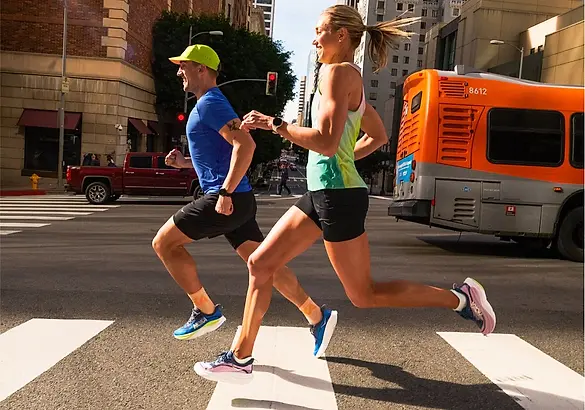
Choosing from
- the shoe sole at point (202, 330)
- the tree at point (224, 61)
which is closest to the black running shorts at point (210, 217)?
the shoe sole at point (202, 330)

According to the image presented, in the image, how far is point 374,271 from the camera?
7.69 metres

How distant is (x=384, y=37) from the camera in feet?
11.1

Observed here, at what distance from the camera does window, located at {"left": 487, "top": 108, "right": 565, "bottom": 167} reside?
9.55 meters

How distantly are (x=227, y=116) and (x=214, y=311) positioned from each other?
4.43 feet

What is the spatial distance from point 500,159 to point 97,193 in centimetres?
1392

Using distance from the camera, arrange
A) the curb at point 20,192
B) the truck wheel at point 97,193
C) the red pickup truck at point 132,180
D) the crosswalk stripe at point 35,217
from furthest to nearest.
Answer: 1. the curb at point 20,192
2. the red pickup truck at point 132,180
3. the truck wheel at point 97,193
4. the crosswalk stripe at point 35,217

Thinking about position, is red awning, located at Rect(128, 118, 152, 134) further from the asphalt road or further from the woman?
the woman

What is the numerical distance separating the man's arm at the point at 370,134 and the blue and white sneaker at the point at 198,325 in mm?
1468

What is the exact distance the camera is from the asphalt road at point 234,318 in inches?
128

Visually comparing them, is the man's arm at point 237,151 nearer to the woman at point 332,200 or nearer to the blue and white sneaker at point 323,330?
the woman at point 332,200

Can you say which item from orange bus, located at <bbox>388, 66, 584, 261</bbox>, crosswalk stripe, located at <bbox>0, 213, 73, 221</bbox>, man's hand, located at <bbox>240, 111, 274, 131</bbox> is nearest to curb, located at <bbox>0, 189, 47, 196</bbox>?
crosswalk stripe, located at <bbox>0, 213, 73, 221</bbox>

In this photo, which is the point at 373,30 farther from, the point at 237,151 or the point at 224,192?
the point at 224,192

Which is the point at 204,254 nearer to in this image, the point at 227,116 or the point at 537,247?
the point at 227,116

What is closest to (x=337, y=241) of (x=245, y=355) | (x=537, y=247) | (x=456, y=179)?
(x=245, y=355)
